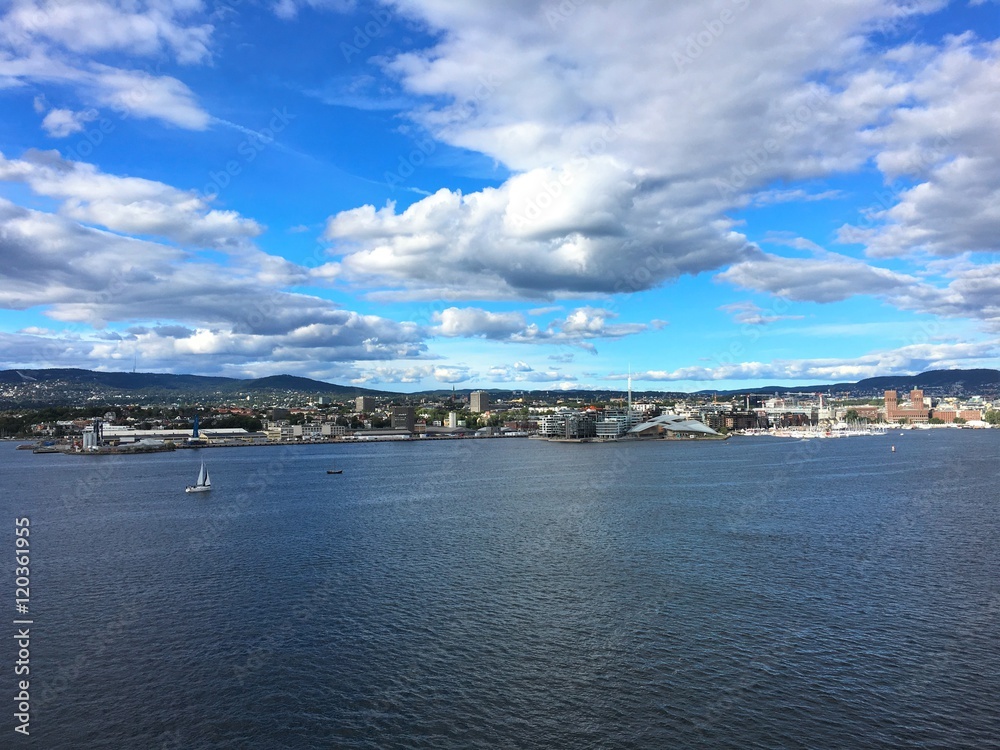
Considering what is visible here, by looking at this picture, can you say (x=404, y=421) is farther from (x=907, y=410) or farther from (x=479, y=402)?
(x=907, y=410)

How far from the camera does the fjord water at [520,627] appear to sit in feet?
35.2

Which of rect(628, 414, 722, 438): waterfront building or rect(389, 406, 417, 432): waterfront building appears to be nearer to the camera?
rect(628, 414, 722, 438): waterfront building

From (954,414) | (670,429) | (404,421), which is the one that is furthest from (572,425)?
(954,414)

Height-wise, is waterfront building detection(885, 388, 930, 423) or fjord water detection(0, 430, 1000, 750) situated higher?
waterfront building detection(885, 388, 930, 423)

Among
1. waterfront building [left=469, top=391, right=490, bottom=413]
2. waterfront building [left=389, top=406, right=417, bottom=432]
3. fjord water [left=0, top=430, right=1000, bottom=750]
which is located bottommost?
fjord water [left=0, top=430, right=1000, bottom=750]

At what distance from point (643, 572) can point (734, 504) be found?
629 inches

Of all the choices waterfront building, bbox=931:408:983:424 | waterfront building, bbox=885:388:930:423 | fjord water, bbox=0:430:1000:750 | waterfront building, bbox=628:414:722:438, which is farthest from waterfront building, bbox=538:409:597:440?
waterfront building, bbox=931:408:983:424

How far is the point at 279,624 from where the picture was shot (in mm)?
15633

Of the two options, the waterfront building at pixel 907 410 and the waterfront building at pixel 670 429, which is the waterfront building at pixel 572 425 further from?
the waterfront building at pixel 907 410

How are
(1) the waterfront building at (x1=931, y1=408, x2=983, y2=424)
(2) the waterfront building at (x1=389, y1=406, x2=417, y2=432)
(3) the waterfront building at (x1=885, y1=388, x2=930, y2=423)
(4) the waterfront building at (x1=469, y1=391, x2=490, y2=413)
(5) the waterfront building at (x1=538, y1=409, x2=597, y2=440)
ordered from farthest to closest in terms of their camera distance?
(4) the waterfront building at (x1=469, y1=391, x2=490, y2=413) < (3) the waterfront building at (x1=885, y1=388, x2=930, y2=423) < (1) the waterfront building at (x1=931, y1=408, x2=983, y2=424) < (2) the waterfront building at (x1=389, y1=406, x2=417, y2=432) < (5) the waterfront building at (x1=538, y1=409, x2=597, y2=440)

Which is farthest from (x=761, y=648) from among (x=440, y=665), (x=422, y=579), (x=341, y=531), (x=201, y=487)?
(x=201, y=487)

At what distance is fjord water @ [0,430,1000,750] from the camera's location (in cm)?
1072

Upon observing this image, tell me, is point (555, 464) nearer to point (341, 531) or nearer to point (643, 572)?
point (341, 531)

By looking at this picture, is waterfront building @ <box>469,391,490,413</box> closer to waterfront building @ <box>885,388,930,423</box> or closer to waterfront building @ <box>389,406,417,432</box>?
waterfront building @ <box>389,406,417,432</box>
